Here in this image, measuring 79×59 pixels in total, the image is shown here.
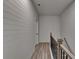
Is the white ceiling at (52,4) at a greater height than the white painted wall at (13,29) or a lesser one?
greater

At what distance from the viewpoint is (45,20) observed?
1036 centimetres

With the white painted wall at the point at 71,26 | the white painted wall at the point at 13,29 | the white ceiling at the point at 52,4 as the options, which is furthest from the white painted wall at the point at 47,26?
the white painted wall at the point at 13,29

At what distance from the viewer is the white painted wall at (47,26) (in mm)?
10320

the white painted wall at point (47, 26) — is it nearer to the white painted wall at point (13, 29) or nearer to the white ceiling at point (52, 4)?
the white ceiling at point (52, 4)

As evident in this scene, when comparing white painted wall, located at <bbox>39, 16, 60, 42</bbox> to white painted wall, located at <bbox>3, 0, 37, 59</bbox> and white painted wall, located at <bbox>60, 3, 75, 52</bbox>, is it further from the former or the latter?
white painted wall, located at <bbox>3, 0, 37, 59</bbox>

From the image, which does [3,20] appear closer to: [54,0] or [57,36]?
[54,0]

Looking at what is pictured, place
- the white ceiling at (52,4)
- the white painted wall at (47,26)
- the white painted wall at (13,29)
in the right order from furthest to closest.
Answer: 1. the white painted wall at (47,26)
2. the white ceiling at (52,4)
3. the white painted wall at (13,29)

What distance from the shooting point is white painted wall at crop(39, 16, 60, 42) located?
33.9 feet

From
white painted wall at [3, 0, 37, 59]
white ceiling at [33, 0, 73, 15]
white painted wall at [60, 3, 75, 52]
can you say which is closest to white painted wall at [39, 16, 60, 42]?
white ceiling at [33, 0, 73, 15]

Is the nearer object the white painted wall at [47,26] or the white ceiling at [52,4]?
the white ceiling at [52,4]

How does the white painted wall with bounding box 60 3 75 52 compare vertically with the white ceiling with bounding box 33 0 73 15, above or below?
below

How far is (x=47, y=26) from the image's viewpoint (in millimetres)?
10375

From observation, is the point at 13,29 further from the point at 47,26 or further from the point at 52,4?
the point at 47,26
